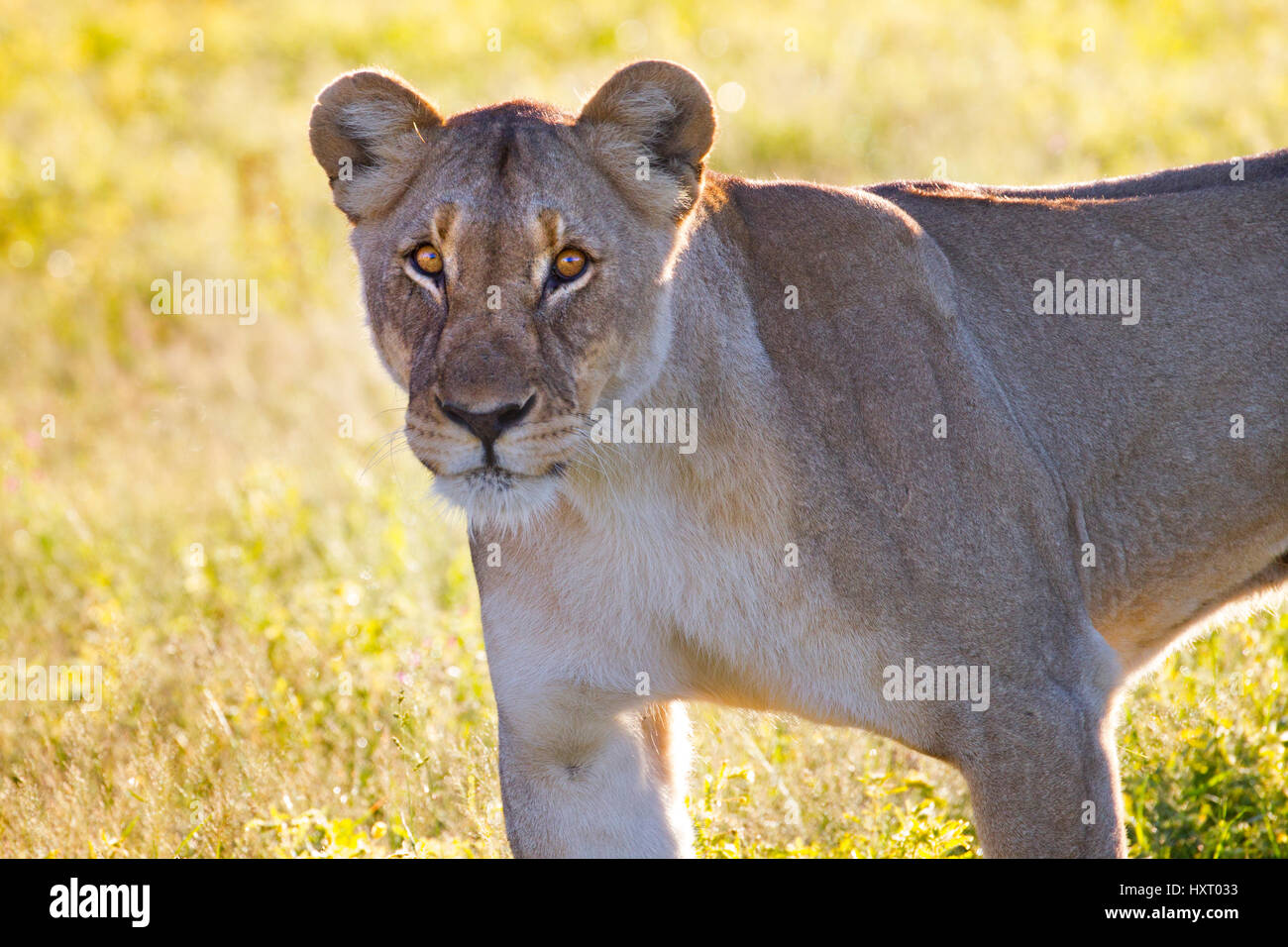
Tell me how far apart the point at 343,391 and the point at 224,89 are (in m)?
8.19

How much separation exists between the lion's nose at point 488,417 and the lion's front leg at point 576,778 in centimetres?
85

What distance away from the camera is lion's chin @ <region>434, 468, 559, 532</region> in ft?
11.7

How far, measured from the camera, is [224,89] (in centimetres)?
1695

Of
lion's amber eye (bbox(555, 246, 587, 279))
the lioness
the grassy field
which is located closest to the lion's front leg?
the lioness

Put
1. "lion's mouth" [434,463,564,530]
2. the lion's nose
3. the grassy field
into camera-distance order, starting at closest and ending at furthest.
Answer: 1. the lion's nose
2. "lion's mouth" [434,463,564,530]
3. the grassy field

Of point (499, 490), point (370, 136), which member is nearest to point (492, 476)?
point (499, 490)

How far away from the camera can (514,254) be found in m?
3.59

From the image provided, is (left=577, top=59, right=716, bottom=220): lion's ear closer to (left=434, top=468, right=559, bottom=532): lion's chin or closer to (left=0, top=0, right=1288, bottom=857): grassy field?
(left=434, top=468, right=559, bottom=532): lion's chin

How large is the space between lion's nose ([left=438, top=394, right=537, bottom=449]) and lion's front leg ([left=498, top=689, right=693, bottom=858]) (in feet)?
2.79

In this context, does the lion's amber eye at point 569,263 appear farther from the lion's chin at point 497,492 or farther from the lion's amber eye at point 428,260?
the lion's chin at point 497,492

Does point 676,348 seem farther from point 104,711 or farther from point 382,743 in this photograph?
point 104,711

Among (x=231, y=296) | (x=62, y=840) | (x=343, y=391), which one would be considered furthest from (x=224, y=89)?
(x=62, y=840)

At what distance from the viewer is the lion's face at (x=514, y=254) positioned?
3.52 m

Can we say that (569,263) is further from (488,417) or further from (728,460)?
(728,460)
